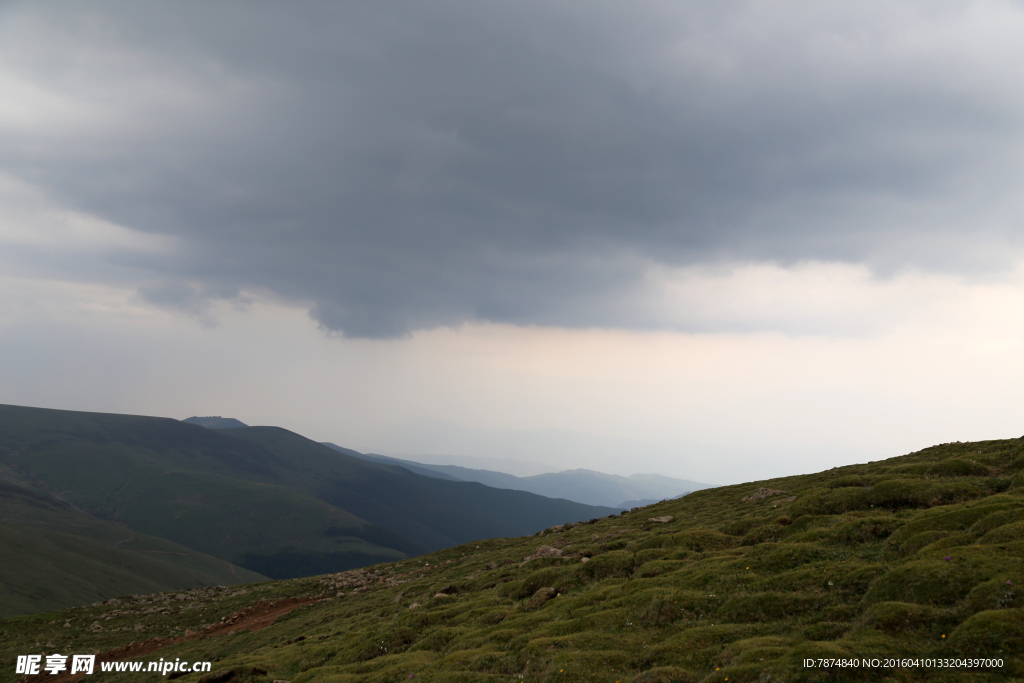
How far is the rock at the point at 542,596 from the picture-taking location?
36581 mm

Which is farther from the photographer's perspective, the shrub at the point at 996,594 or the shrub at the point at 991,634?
the shrub at the point at 996,594

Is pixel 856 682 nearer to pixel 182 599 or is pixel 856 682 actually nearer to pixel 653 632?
pixel 653 632

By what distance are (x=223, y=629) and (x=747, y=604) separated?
66963 mm

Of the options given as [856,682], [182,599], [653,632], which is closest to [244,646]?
[182,599]

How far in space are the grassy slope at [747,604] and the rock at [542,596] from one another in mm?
331

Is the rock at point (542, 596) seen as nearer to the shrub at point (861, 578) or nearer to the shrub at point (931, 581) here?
the shrub at point (861, 578)

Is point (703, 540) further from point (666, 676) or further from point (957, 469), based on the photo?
point (666, 676)

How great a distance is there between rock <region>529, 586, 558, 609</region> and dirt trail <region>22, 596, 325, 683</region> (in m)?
44.0

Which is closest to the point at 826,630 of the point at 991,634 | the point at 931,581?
the point at 931,581

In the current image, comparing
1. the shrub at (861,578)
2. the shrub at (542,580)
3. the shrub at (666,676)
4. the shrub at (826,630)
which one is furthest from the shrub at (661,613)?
the shrub at (542,580)

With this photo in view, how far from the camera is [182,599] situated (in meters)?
83.8

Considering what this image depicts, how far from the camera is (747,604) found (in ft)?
82.6

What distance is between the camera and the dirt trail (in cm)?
5235

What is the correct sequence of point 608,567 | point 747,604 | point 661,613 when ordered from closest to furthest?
point 747,604, point 661,613, point 608,567
